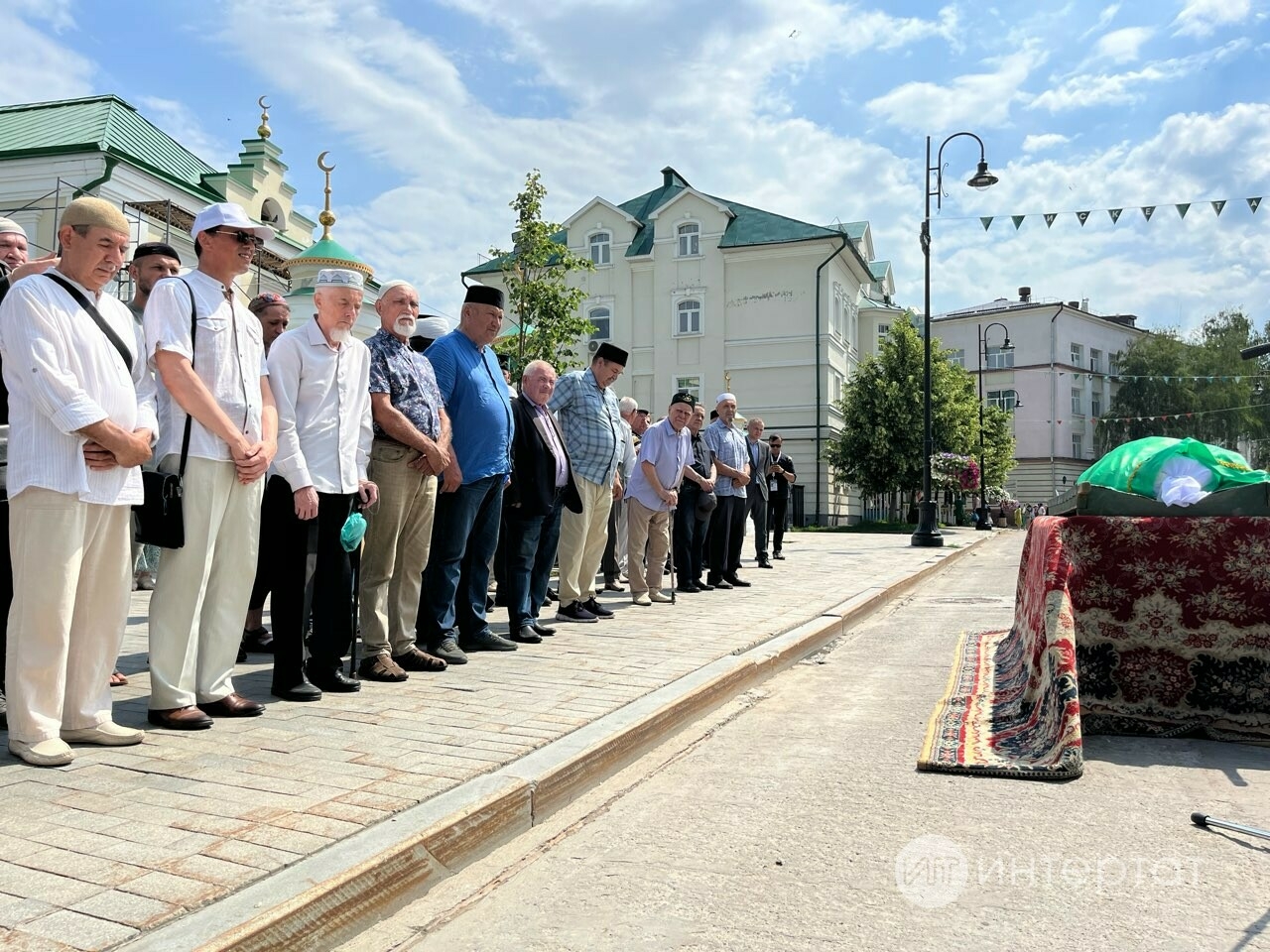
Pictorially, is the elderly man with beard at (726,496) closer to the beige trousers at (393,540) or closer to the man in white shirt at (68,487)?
the beige trousers at (393,540)

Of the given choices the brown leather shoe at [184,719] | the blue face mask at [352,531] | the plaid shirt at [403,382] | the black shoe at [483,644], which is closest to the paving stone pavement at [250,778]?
the brown leather shoe at [184,719]

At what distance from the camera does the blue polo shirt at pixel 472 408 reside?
6.39 m

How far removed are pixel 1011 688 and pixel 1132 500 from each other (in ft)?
4.05

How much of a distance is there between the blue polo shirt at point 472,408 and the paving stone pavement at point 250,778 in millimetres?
1271

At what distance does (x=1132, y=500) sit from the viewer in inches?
200

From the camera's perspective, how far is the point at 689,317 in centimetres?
4544

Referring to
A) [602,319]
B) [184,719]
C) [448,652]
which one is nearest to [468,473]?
[448,652]

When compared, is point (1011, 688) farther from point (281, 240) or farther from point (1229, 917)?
point (281, 240)

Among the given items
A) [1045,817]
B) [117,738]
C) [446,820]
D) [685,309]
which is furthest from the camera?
[685,309]

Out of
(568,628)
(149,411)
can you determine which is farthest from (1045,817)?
(568,628)

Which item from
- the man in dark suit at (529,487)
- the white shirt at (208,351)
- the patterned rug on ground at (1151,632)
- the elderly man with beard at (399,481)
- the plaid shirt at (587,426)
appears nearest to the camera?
A: the white shirt at (208,351)

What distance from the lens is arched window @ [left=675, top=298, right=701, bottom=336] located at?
45188 mm

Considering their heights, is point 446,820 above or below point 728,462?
below

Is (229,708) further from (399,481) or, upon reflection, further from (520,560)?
(520,560)
